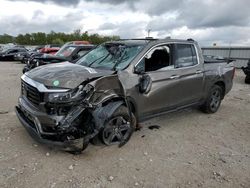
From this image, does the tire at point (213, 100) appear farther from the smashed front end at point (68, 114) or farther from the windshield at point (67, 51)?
the windshield at point (67, 51)

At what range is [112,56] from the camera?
16.1ft

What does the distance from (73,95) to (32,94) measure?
789 millimetres

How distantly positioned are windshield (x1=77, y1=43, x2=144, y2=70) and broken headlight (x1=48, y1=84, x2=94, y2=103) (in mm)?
911

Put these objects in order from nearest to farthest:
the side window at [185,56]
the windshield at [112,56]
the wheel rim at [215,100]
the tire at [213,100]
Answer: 1. the windshield at [112,56]
2. the side window at [185,56]
3. the tire at [213,100]
4. the wheel rim at [215,100]

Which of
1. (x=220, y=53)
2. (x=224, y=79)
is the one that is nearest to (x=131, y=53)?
(x=224, y=79)

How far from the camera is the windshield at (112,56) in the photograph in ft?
15.0

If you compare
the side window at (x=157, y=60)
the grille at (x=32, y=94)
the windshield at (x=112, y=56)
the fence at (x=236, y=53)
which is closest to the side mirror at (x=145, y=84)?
the side window at (x=157, y=60)

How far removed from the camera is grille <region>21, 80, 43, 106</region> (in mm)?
3753

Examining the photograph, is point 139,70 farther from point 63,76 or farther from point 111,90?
point 63,76

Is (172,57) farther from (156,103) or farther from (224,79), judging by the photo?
(224,79)

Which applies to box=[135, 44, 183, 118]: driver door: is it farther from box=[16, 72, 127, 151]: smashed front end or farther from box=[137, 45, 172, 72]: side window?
box=[16, 72, 127, 151]: smashed front end

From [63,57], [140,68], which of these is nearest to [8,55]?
[63,57]

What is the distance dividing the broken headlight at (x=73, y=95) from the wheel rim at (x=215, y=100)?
3880 millimetres

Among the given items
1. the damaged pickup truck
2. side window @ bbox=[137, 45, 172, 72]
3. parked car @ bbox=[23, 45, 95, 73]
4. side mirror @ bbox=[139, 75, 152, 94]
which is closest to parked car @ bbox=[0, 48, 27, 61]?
parked car @ bbox=[23, 45, 95, 73]
